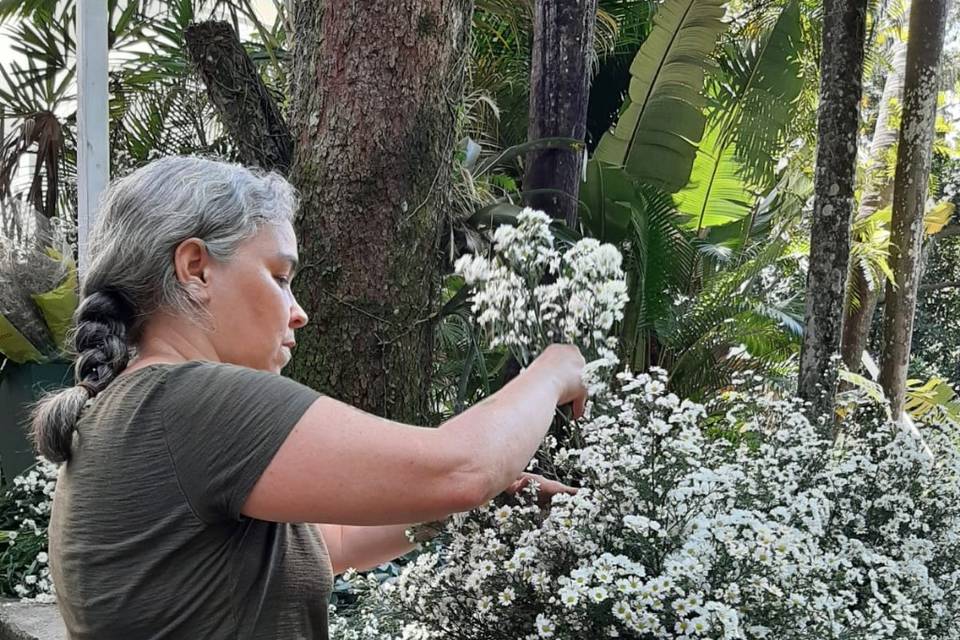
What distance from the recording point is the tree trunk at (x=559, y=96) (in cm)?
447

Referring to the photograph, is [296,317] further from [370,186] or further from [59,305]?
[59,305]

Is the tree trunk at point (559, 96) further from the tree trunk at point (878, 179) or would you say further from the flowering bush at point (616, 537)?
the tree trunk at point (878, 179)

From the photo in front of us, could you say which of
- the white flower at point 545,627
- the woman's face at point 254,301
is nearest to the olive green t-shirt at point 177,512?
the woman's face at point 254,301

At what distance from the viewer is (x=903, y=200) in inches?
210

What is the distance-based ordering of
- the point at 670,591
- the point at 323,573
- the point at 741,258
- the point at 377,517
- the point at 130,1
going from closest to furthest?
the point at 377,517 < the point at 323,573 < the point at 670,591 < the point at 741,258 < the point at 130,1

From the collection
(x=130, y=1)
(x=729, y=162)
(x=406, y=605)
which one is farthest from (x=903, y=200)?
(x=130, y=1)

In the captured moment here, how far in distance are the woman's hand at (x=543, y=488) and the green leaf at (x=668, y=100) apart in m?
5.58

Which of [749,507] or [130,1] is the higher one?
[130,1]

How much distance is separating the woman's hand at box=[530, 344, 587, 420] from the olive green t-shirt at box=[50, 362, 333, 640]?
0.42 m

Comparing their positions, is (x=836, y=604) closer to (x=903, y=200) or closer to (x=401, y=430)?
(x=401, y=430)

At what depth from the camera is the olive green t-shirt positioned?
1275 millimetres

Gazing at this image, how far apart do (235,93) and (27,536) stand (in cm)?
301

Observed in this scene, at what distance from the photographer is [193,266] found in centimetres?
147

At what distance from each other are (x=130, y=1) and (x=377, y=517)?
9.74m
